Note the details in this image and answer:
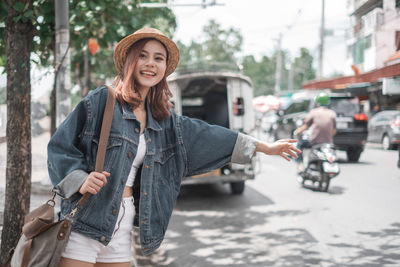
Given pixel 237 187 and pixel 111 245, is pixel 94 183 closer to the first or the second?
pixel 111 245

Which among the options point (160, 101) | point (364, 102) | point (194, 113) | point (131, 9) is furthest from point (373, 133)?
point (160, 101)

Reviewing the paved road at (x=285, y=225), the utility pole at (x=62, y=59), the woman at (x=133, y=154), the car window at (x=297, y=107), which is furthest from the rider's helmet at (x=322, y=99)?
the car window at (x=297, y=107)

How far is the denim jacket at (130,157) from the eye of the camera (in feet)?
6.19

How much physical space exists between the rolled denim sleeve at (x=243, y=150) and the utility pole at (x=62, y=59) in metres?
2.64

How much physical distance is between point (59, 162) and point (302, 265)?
312 centimetres

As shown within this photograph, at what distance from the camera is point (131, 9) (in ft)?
21.0

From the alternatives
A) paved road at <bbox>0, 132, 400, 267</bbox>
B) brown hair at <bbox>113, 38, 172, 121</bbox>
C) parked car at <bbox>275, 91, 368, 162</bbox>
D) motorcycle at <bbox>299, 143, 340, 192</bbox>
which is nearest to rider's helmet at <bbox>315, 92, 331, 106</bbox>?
motorcycle at <bbox>299, 143, 340, 192</bbox>

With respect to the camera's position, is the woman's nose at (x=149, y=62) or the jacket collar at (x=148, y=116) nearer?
the jacket collar at (x=148, y=116)

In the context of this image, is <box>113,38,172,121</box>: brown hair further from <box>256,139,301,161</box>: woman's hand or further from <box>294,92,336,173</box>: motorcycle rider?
<box>294,92,336,173</box>: motorcycle rider

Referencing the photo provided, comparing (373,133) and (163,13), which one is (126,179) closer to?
(163,13)

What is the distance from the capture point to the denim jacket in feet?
6.19

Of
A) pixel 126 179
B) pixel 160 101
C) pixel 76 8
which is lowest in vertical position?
pixel 126 179

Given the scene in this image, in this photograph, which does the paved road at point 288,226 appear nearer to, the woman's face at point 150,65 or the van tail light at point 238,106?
the van tail light at point 238,106

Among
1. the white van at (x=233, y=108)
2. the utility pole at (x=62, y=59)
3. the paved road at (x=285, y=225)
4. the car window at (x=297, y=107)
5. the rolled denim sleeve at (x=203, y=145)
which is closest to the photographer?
the rolled denim sleeve at (x=203, y=145)
